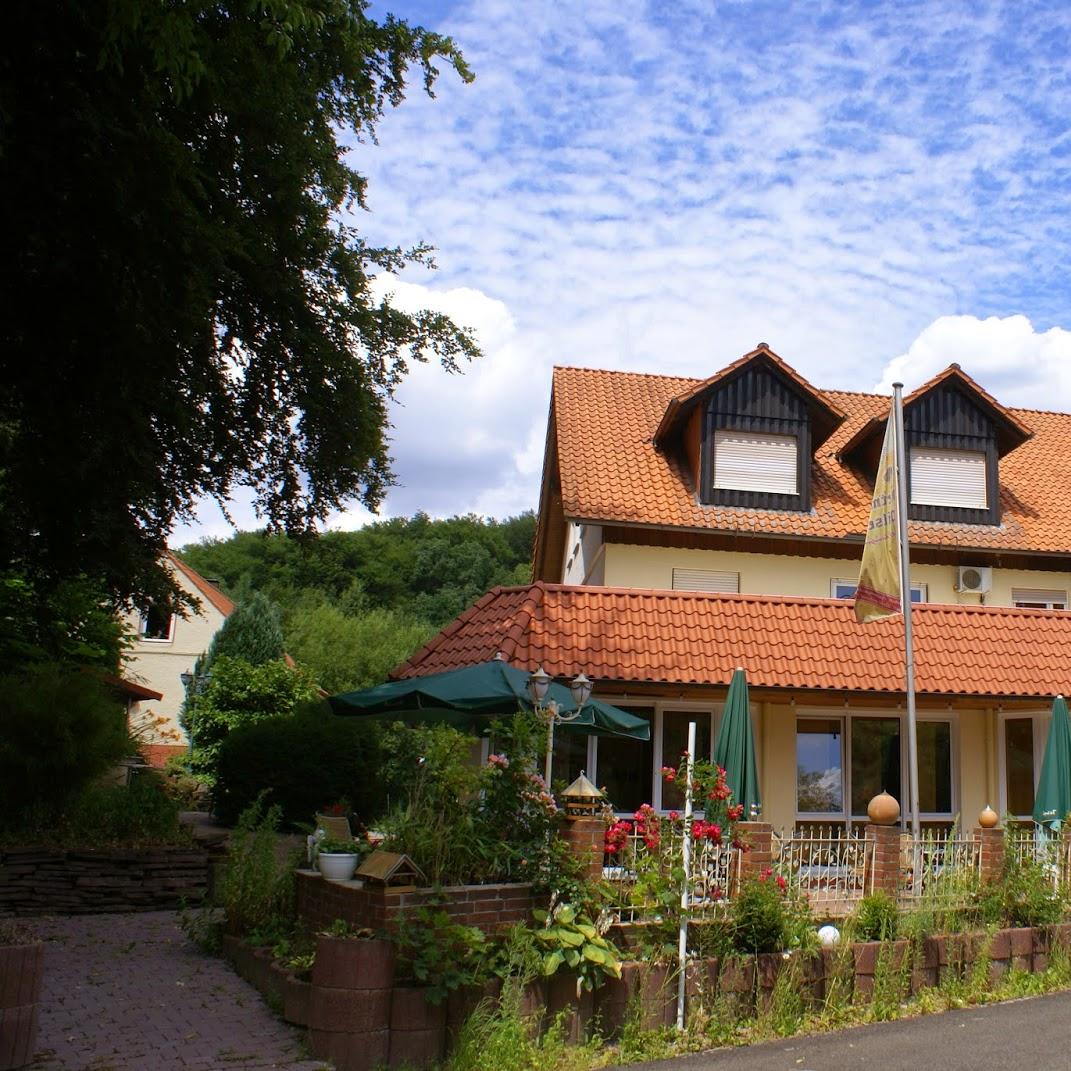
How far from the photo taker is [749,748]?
13.2 m

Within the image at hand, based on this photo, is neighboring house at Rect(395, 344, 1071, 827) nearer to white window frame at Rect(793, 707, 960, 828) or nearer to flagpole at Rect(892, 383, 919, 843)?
white window frame at Rect(793, 707, 960, 828)

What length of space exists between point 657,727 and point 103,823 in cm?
746

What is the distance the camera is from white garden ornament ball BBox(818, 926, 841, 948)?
941 centimetres

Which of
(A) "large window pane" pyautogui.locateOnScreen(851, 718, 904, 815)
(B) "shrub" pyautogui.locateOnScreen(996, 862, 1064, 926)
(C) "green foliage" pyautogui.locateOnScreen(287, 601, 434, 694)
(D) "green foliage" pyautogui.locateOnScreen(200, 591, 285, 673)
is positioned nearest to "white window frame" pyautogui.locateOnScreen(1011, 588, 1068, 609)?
(A) "large window pane" pyautogui.locateOnScreen(851, 718, 904, 815)

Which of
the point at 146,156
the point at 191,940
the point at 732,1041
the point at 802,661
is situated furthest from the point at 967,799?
the point at 146,156

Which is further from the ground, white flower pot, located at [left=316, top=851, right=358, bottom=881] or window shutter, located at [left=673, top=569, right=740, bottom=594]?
window shutter, located at [left=673, top=569, right=740, bottom=594]

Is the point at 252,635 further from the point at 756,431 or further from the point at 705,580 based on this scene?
the point at 756,431

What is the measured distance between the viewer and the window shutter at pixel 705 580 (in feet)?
64.3

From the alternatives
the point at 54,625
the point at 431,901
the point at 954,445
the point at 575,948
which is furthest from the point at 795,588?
the point at 431,901

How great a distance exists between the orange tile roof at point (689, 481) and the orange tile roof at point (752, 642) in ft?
8.33

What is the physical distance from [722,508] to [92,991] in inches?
526

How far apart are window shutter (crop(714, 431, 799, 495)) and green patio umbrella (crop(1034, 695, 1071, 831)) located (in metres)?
7.32

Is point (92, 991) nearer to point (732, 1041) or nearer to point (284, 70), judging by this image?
point (732, 1041)

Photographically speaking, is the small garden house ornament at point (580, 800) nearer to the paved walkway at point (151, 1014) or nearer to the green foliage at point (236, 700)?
the paved walkway at point (151, 1014)
